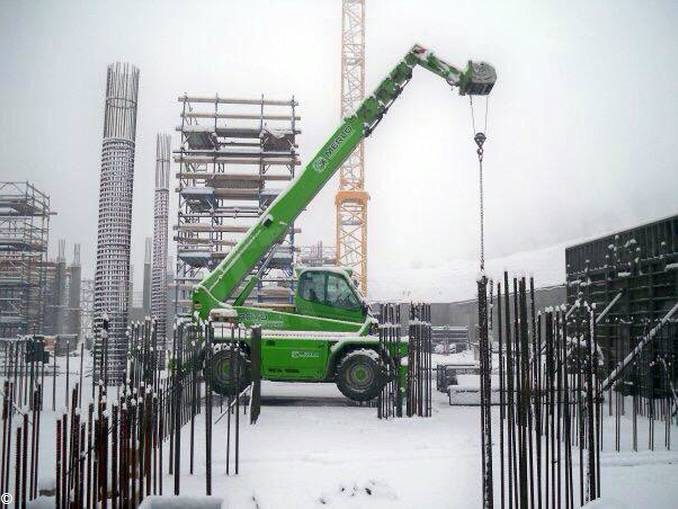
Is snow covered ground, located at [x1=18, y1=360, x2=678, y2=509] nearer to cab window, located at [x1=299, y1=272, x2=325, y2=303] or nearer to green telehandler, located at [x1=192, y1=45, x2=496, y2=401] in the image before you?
green telehandler, located at [x1=192, y1=45, x2=496, y2=401]

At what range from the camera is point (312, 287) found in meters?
11.3

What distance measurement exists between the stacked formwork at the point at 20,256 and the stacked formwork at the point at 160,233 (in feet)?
16.7

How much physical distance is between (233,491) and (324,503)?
80 centimetres

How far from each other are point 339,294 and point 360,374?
5.56ft

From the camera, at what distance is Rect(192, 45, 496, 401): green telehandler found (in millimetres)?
10453

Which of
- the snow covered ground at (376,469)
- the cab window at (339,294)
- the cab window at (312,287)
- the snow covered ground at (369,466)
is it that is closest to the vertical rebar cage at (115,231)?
the snow covered ground at (369,466)

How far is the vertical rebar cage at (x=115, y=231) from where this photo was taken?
11.6 m

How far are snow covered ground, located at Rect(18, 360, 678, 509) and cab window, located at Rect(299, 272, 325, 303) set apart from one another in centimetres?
299

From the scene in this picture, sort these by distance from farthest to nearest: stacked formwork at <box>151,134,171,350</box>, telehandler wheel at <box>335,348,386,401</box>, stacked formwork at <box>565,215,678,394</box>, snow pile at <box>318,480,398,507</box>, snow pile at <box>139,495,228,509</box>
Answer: stacked formwork at <box>151,134,171,350</box> < stacked formwork at <box>565,215,678,394</box> < telehandler wheel at <box>335,348,386,401</box> < snow pile at <box>318,480,398,507</box> < snow pile at <box>139,495,228,509</box>

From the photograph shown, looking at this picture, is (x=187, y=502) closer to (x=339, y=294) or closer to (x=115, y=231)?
(x=339, y=294)

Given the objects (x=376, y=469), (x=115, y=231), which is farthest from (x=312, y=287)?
(x=376, y=469)

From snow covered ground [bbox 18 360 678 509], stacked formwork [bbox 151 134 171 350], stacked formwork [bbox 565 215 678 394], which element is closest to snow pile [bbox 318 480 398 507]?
snow covered ground [bbox 18 360 678 509]

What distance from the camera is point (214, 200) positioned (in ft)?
66.2

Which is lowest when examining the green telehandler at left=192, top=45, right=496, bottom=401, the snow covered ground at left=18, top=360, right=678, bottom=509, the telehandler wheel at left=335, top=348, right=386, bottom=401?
the snow covered ground at left=18, top=360, right=678, bottom=509
